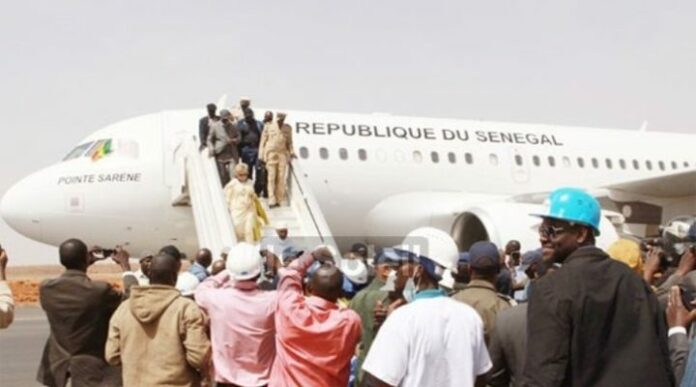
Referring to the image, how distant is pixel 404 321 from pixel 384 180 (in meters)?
14.1

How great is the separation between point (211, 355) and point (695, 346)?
280 cm

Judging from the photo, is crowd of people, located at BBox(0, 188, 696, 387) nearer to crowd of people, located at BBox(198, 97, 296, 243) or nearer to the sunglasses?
the sunglasses

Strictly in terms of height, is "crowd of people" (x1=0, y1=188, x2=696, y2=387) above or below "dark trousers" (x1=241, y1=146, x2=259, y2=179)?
below

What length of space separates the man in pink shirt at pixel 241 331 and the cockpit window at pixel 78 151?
12086 mm

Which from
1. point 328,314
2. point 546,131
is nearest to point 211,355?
point 328,314

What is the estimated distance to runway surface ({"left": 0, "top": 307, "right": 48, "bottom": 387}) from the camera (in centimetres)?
1023

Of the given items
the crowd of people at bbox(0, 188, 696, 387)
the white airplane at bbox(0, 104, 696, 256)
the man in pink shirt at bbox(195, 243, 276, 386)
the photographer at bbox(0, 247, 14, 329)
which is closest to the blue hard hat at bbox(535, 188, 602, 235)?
the crowd of people at bbox(0, 188, 696, 387)

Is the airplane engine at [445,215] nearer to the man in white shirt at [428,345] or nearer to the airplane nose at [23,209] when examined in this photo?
the airplane nose at [23,209]

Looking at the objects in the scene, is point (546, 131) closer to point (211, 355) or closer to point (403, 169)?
point (403, 169)

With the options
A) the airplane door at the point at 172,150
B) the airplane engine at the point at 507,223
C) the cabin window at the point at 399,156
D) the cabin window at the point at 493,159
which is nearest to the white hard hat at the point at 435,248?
the airplane engine at the point at 507,223

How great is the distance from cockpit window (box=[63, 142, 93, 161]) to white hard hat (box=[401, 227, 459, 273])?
13501mm

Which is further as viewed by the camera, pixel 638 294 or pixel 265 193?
pixel 265 193

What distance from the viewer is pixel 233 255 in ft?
18.5

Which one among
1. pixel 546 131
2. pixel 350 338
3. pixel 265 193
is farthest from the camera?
pixel 546 131
